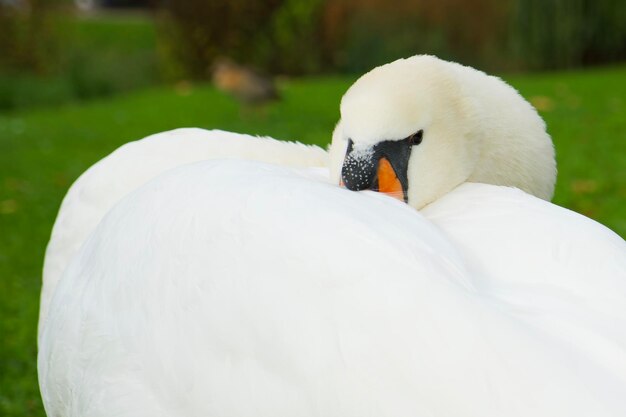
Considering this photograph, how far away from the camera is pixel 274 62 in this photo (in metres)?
15.3

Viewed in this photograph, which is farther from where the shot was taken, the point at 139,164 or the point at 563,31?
the point at 563,31

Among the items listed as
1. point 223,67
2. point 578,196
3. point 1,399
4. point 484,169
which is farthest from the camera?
point 223,67

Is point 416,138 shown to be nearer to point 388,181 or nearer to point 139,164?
point 388,181

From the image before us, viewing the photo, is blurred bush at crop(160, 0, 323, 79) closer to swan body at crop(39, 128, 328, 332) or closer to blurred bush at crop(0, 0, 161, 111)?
blurred bush at crop(0, 0, 161, 111)

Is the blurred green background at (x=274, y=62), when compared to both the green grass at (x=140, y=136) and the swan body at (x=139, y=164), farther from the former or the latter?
the swan body at (x=139, y=164)

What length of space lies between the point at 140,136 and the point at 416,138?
691 cm

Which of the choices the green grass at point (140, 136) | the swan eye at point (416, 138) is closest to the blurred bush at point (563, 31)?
the green grass at point (140, 136)

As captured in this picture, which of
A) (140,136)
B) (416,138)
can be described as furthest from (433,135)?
(140,136)

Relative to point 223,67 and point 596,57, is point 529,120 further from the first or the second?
point 596,57

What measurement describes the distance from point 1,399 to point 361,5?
1195 cm

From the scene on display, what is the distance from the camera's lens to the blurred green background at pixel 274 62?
30.0 ft

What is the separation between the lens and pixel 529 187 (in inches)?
95.9

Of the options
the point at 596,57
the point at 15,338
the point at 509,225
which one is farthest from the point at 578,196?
the point at 596,57

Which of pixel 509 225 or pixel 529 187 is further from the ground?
pixel 509 225
